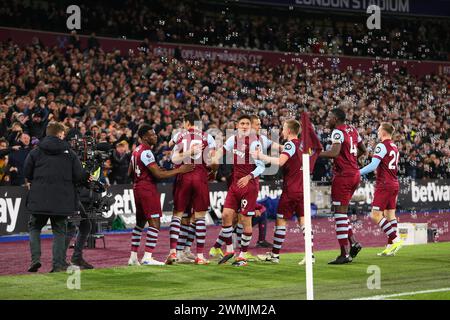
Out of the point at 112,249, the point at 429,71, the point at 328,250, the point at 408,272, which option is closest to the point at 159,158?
the point at 112,249

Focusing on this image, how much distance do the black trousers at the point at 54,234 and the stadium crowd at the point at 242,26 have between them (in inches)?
713

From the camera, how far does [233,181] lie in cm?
1359

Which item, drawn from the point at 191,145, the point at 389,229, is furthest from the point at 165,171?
the point at 389,229

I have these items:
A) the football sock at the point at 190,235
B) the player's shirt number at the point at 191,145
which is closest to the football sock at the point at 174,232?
the football sock at the point at 190,235

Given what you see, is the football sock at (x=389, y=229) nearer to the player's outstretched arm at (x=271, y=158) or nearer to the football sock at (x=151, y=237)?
the player's outstretched arm at (x=271, y=158)

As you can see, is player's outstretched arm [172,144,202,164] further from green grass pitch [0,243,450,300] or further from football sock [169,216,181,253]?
green grass pitch [0,243,450,300]

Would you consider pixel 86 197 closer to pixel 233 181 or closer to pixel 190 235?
pixel 190 235

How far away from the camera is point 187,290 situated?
1068 cm

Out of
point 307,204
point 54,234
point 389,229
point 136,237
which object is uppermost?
point 307,204

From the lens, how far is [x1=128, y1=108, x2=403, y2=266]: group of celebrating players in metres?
13.5

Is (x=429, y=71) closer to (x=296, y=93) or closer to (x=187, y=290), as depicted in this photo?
(x=296, y=93)

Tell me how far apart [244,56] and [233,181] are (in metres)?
23.4

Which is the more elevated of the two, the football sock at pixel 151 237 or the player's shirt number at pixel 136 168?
the player's shirt number at pixel 136 168

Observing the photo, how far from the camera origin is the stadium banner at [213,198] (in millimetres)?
20266
